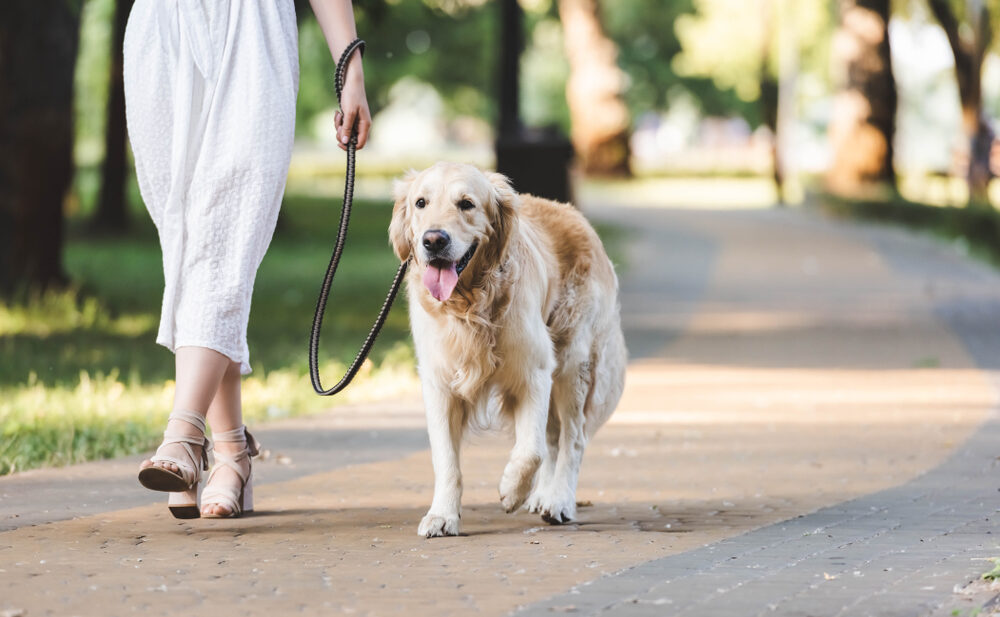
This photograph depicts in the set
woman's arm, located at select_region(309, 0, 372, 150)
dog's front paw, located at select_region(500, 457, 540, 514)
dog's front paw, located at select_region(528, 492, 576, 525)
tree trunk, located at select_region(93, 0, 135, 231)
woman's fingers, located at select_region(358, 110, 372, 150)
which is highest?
woman's arm, located at select_region(309, 0, 372, 150)

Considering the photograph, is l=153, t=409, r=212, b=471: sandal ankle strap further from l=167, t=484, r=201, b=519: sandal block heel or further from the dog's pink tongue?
the dog's pink tongue

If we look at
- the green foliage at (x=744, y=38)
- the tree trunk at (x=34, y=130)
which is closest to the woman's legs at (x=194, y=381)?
the tree trunk at (x=34, y=130)

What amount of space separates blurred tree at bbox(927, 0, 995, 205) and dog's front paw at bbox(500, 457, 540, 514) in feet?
67.4

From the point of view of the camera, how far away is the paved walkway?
4488 millimetres

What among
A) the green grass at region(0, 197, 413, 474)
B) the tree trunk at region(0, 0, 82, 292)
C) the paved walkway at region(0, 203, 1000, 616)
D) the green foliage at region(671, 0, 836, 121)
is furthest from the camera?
the green foliage at region(671, 0, 836, 121)

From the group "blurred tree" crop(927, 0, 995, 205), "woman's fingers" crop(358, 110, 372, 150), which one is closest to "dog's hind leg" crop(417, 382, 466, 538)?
"woman's fingers" crop(358, 110, 372, 150)

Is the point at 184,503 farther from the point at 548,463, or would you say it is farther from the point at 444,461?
the point at 548,463

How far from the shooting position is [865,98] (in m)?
33.3

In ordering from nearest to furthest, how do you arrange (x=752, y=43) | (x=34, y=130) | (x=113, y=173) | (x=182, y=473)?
(x=182, y=473) → (x=34, y=130) → (x=113, y=173) → (x=752, y=43)

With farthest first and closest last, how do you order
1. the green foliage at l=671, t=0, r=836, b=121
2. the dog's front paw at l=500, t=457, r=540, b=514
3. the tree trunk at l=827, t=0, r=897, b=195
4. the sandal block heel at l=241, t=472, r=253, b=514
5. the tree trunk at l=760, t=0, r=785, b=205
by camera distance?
the green foliage at l=671, t=0, r=836, b=121 → the tree trunk at l=760, t=0, r=785, b=205 → the tree trunk at l=827, t=0, r=897, b=195 → the sandal block heel at l=241, t=472, r=253, b=514 → the dog's front paw at l=500, t=457, r=540, b=514

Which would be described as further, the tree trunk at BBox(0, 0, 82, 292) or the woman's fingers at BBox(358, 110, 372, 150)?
the tree trunk at BBox(0, 0, 82, 292)

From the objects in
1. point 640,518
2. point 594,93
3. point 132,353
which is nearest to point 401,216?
point 640,518

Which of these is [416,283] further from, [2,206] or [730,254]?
[730,254]

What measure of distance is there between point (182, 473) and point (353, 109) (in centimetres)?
134
